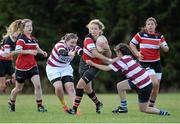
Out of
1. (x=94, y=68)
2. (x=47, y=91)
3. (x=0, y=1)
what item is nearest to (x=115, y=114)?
(x=94, y=68)

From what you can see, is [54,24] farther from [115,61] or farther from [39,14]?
[115,61]

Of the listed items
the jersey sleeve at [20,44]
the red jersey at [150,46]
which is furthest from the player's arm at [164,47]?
the jersey sleeve at [20,44]

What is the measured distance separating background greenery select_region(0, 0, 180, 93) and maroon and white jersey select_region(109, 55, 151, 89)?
1474 cm

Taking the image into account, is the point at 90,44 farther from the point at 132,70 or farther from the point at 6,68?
the point at 6,68

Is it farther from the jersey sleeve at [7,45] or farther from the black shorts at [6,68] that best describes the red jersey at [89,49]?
the black shorts at [6,68]

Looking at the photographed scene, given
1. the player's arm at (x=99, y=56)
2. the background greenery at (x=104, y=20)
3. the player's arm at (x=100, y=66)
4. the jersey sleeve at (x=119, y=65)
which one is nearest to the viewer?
the jersey sleeve at (x=119, y=65)

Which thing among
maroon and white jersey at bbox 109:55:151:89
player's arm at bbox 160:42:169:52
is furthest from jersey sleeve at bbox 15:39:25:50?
player's arm at bbox 160:42:169:52

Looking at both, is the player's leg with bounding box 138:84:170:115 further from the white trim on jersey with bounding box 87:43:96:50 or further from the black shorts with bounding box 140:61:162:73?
the black shorts with bounding box 140:61:162:73

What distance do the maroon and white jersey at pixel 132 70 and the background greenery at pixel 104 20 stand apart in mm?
14739

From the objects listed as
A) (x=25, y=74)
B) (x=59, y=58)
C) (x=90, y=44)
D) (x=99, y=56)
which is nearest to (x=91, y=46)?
(x=90, y=44)

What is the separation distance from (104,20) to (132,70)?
51.7 feet

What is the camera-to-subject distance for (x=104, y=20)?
28172mm

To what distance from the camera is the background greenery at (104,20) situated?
27.7 metres

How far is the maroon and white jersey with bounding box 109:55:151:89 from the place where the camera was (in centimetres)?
1240
